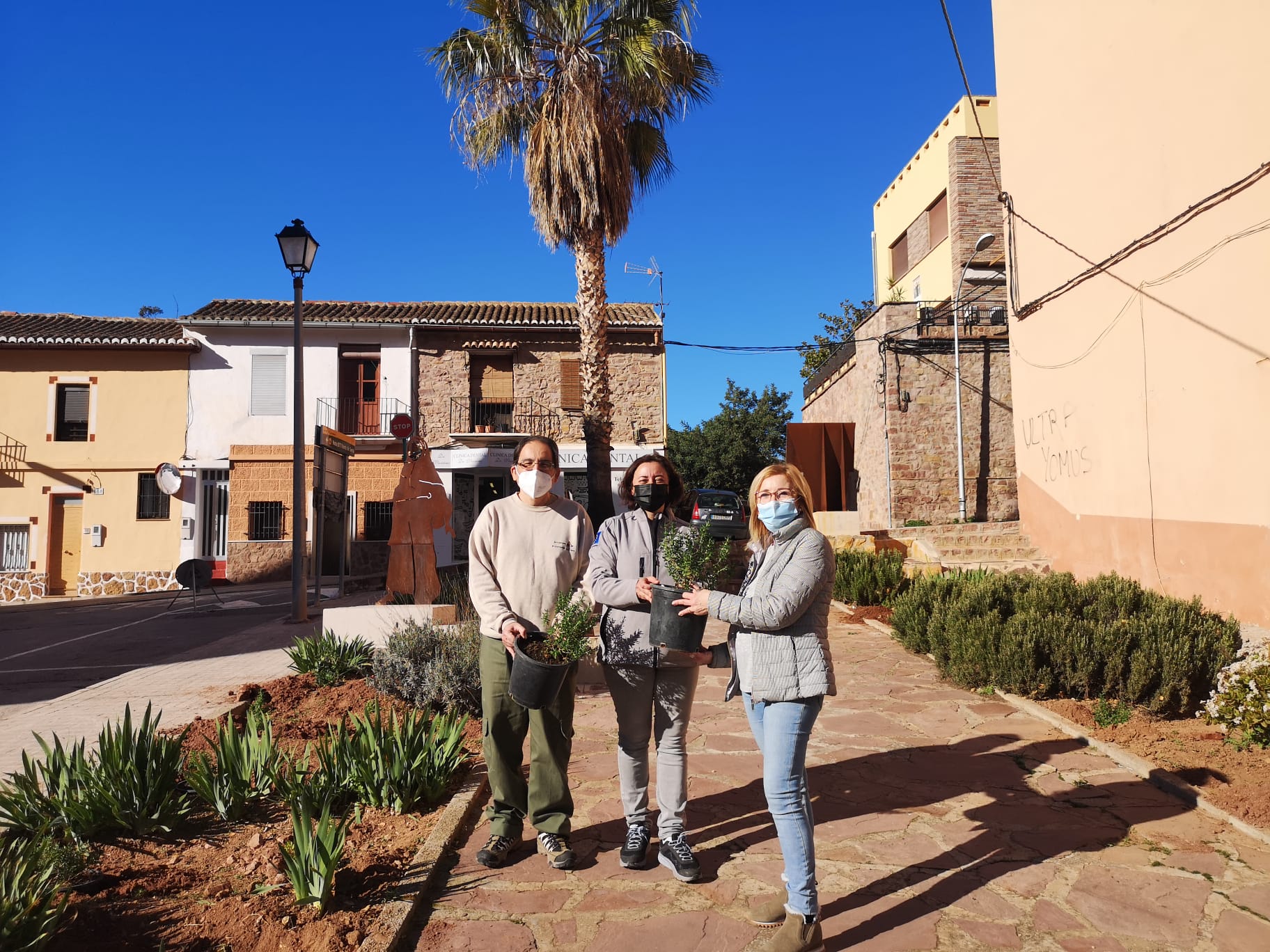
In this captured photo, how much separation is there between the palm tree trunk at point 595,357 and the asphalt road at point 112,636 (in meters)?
5.61

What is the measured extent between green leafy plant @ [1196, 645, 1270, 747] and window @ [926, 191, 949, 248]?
17007mm

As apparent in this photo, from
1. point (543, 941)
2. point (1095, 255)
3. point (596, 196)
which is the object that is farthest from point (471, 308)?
point (543, 941)

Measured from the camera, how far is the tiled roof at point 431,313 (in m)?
23.5

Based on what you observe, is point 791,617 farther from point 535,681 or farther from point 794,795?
point 535,681

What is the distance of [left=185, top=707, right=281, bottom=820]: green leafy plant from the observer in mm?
3840

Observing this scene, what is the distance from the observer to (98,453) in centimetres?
2248

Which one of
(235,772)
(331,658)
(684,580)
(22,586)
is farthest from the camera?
(22,586)

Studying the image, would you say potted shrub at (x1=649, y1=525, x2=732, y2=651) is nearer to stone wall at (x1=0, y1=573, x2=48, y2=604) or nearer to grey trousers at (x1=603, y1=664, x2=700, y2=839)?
grey trousers at (x1=603, y1=664, x2=700, y2=839)

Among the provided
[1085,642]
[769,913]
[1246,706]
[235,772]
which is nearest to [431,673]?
[235,772]

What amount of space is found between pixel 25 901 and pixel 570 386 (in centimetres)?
2161

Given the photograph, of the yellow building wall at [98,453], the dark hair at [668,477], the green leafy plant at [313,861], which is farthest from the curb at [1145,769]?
the yellow building wall at [98,453]

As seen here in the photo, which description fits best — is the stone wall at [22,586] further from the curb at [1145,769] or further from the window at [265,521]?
the curb at [1145,769]

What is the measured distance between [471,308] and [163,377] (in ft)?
28.5

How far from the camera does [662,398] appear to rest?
23.6 m
